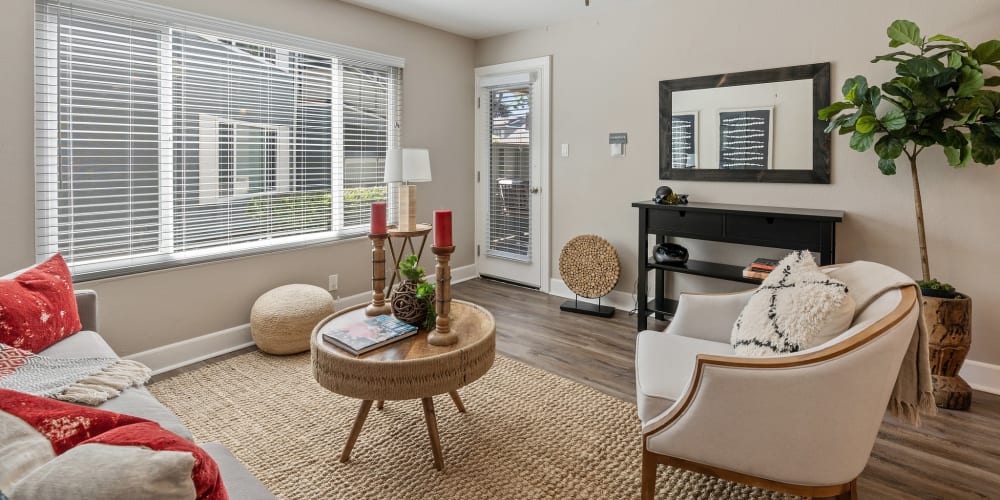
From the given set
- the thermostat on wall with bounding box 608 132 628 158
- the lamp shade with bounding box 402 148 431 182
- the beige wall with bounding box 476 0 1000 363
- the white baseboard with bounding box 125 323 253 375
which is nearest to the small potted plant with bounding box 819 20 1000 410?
the beige wall with bounding box 476 0 1000 363

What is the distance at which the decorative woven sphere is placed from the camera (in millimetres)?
2234

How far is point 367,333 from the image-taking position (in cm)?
214

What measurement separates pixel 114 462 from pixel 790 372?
155 centimetres

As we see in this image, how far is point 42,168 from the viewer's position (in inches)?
105

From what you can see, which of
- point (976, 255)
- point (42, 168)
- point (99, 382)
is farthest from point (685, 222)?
point (42, 168)

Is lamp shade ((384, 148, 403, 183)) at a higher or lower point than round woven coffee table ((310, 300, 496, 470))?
higher

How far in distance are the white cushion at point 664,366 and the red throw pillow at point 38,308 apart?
7.16ft

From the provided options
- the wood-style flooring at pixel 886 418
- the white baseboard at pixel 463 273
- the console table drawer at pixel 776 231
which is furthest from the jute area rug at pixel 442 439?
the white baseboard at pixel 463 273

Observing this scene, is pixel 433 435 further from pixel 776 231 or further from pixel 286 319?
pixel 776 231

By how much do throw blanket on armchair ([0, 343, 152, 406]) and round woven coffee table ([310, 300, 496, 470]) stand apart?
63 centimetres

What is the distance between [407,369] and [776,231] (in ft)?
8.02

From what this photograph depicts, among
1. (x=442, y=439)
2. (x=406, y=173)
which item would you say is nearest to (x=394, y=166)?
(x=406, y=173)

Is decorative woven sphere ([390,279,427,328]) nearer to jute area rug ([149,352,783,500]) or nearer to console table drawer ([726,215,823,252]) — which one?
jute area rug ([149,352,783,500])

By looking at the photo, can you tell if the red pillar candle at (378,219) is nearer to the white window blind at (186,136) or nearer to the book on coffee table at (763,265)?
the white window blind at (186,136)
